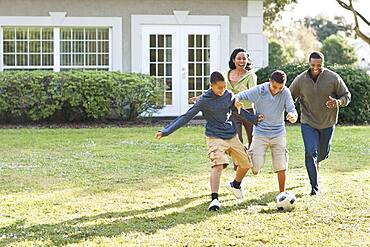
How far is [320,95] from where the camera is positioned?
27.3 ft

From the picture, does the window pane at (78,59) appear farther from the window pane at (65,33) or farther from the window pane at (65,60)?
the window pane at (65,33)

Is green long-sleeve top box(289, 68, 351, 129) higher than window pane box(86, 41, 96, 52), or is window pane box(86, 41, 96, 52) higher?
window pane box(86, 41, 96, 52)

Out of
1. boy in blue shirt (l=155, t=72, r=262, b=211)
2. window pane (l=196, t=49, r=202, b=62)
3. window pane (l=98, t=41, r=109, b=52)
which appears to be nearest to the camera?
boy in blue shirt (l=155, t=72, r=262, b=211)

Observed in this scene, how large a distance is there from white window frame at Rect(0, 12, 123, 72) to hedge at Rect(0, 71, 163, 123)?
107 centimetres

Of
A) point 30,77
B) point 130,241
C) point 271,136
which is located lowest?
point 130,241

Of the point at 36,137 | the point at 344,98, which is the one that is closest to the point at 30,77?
the point at 36,137

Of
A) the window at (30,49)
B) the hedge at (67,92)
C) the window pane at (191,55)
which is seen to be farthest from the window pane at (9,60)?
the window pane at (191,55)

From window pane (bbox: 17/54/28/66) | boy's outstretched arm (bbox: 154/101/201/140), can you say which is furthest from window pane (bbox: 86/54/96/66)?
boy's outstretched arm (bbox: 154/101/201/140)

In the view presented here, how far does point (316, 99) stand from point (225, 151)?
1448 millimetres

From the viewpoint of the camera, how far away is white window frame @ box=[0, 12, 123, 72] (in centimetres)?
1756

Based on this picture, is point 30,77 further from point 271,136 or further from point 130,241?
point 130,241

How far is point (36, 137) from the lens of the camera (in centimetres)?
1442

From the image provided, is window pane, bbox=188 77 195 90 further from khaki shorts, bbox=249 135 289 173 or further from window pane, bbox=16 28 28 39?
khaki shorts, bbox=249 135 289 173

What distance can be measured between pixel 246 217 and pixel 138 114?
10753mm
